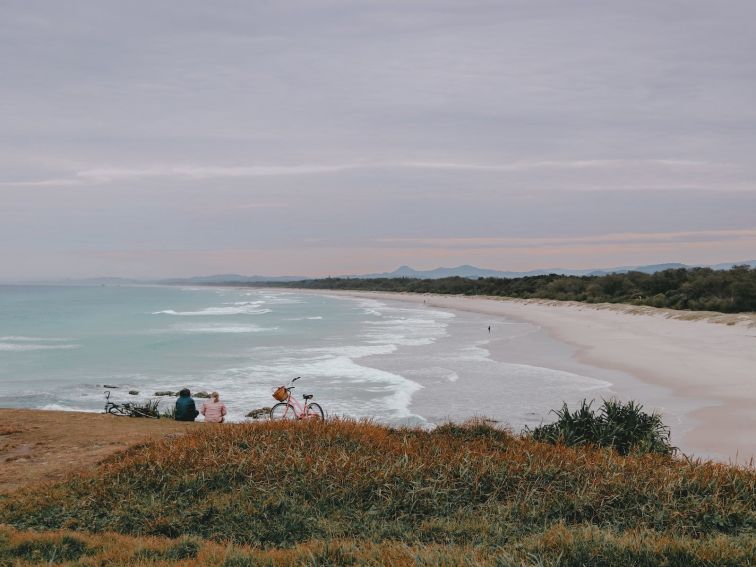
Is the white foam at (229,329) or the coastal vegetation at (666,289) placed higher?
the coastal vegetation at (666,289)

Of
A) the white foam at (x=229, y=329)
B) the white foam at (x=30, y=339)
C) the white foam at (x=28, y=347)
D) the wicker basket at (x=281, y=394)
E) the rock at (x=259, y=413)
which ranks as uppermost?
the wicker basket at (x=281, y=394)

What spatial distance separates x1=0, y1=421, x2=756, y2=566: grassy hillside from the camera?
19.1ft

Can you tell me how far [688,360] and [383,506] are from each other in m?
23.6

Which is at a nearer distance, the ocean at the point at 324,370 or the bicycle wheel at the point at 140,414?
the bicycle wheel at the point at 140,414

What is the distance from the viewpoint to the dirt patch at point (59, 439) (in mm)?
9039

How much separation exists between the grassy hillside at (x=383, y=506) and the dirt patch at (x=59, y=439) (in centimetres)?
81

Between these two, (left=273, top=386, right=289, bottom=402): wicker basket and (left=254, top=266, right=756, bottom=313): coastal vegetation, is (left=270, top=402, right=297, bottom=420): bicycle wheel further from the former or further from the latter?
(left=254, top=266, right=756, bottom=313): coastal vegetation

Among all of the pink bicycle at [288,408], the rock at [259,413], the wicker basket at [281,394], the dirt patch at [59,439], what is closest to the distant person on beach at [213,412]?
the dirt patch at [59,439]

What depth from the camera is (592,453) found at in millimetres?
9266

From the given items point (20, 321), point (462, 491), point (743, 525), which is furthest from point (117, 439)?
point (20, 321)

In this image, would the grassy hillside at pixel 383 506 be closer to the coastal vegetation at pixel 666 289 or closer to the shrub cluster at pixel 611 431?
the shrub cluster at pixel 611 431

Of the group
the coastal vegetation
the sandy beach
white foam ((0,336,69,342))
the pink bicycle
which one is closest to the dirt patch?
the pink bicycle

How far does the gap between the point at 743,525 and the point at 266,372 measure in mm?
22786

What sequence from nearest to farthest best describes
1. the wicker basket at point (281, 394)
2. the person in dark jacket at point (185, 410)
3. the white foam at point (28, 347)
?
the wicker basket at point (281, 394)
the person in dark jacket at point (185, 410)
the white foam at point (28, 347)
